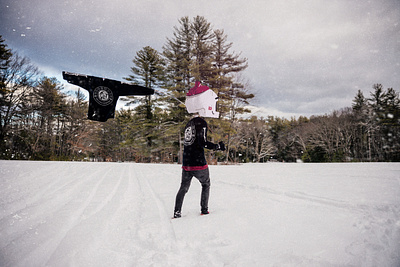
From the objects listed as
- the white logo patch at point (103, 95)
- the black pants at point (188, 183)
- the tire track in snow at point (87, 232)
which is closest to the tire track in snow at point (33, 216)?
the tire track in snow at point (87, 232)

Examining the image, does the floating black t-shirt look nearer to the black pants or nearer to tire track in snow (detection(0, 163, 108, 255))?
the black pants

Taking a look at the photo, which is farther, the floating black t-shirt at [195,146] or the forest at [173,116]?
the forest at [173,116]

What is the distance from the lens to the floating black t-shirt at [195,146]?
2568 millimetres

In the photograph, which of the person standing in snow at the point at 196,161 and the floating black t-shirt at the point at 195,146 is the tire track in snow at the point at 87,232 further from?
the floating black t-shirt at the point at 195,146

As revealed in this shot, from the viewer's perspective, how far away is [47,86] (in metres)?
24.4

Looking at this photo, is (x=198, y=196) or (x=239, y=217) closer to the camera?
(x=239, y=217)

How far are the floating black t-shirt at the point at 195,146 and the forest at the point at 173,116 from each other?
27.3 feet

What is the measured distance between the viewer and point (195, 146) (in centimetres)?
263

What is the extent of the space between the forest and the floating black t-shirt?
27.3 ft

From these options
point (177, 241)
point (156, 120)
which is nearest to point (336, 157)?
point (156, 120)

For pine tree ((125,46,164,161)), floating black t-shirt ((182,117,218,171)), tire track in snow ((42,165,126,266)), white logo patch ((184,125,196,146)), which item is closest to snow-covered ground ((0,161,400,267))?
tire track in snow ((42,165,126,266))

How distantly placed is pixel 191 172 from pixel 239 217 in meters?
0.88

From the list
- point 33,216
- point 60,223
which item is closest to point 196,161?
point 60,223

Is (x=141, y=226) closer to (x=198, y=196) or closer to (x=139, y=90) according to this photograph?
(x=198, y=196)
